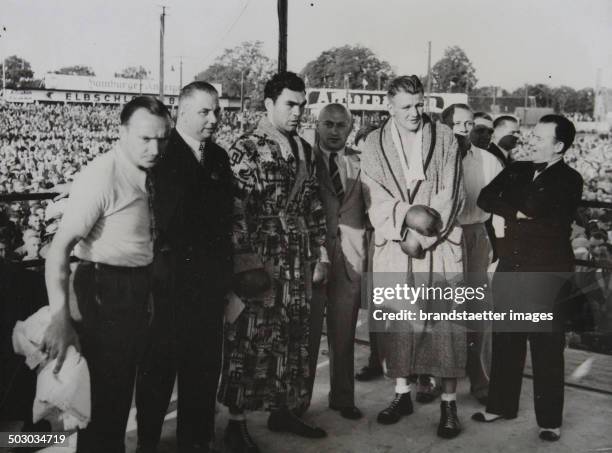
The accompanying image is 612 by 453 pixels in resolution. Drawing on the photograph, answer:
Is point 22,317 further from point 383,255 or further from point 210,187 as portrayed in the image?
point 383,255

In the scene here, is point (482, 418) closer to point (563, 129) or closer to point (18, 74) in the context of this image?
point (563, 129)

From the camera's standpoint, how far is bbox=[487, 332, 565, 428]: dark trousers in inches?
117

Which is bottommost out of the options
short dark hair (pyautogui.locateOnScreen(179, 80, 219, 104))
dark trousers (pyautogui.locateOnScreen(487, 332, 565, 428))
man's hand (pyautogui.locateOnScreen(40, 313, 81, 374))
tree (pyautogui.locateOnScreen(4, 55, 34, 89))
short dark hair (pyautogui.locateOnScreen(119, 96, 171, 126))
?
dark trousers (pyautogui.locateOnScreen(487, 332, 565, 428))

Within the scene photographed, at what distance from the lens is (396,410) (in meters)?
3.15

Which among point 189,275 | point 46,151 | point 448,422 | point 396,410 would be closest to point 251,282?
point 189,275

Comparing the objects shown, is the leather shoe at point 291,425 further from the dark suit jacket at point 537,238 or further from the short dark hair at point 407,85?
the short dark hair at point 407,85

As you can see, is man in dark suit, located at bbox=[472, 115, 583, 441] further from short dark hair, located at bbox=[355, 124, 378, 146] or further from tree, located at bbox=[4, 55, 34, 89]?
tree, located at bbox=[4, 55, 34, 89]

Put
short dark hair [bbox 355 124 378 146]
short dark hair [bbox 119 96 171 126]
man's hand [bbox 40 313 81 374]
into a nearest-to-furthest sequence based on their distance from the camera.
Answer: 1. man's hand [bbox 40 313 81 374]
2. short dark hair [bbox 119 96 171 126]
3. short dark hair [bbox 355 124 378 146]

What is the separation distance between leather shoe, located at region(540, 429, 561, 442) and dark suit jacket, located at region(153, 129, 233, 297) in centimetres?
164

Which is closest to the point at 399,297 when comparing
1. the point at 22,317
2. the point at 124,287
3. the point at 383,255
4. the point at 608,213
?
the point at 383,255

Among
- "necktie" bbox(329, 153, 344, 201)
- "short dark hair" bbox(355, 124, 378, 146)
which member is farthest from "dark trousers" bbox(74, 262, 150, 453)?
"short dark hair" bbox(355, 124, 378, 146)

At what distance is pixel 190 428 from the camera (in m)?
2.67

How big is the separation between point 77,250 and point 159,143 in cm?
49

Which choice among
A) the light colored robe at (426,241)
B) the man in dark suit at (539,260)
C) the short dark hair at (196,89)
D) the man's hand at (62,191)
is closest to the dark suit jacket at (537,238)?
the man in dark suit at (539,260)
